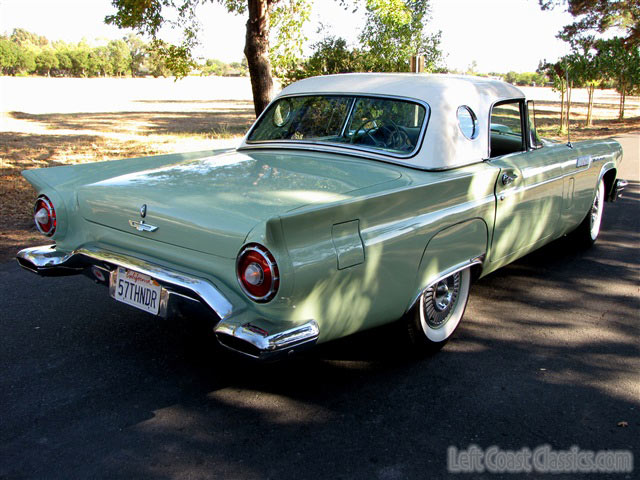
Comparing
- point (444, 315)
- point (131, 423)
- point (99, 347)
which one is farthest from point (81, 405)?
point (444, 315)

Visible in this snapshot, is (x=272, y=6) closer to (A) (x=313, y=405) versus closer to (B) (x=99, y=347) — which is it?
(B) (x=99, y=347)

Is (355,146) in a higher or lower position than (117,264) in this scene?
higher

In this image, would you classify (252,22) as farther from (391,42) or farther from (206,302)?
(206,302)

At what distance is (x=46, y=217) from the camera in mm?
3537

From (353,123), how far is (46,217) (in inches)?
79.5

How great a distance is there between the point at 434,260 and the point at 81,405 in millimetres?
1986

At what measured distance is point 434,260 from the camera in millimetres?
3195

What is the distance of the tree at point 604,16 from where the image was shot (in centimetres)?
2372

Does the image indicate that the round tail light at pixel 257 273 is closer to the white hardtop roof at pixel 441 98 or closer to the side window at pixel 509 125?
Answer: the white hardtop roof at pixel 441 98

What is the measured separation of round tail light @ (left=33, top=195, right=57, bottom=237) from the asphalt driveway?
28.3 inches

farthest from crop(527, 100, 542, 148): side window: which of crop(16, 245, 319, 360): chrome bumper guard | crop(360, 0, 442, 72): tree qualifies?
crop(360, 0, 442, 72): tree

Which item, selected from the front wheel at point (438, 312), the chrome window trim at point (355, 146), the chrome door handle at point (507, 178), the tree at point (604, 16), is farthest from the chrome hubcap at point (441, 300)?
the tree at point (604, 16)

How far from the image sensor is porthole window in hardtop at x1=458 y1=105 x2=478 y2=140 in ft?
12.5

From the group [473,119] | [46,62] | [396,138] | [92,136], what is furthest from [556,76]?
[46,62]
